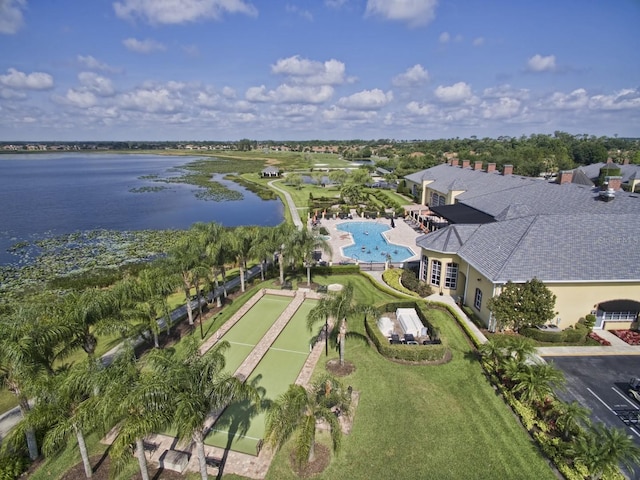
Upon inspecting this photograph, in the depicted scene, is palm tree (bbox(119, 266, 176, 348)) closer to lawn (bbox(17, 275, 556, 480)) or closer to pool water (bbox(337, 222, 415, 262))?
lawn (bbox(17, 275, 556, 480))

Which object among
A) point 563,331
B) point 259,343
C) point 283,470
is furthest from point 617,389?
point 259,343

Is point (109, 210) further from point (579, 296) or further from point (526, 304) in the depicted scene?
point (579, 296)

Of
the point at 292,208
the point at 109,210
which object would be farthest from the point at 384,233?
the point at 109,210

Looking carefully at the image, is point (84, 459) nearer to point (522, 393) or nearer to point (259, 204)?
point (522, 393)

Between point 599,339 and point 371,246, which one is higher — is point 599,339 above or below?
above

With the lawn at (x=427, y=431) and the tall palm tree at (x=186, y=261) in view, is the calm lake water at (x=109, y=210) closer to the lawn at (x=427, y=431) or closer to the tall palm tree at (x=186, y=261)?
the tall palm tree at (x=186, y=261)

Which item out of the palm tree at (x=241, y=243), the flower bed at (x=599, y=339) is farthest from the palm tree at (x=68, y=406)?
the flower bed at (x=599, y=339)
